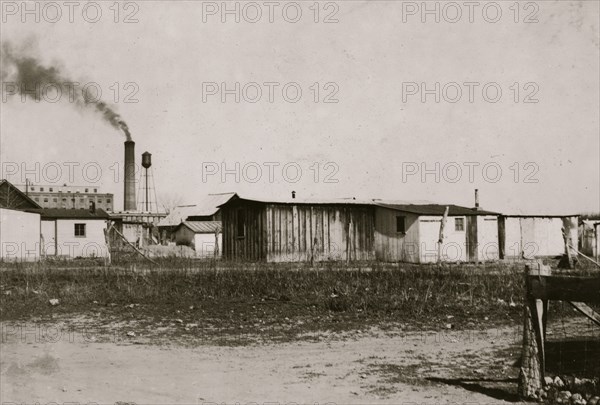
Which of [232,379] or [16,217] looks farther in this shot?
[16,217]

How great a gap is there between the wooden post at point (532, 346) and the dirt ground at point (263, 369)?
0.30 metres

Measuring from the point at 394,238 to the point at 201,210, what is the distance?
26.7 m

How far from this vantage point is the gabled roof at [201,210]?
52763 mm

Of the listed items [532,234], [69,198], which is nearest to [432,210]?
[532,234]

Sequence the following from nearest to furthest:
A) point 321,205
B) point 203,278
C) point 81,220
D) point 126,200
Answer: point 203,278, point 321,205, point 81,220, point 126,200

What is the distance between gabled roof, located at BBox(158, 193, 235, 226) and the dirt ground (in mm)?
41681

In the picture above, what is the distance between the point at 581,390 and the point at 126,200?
5876 centimetres

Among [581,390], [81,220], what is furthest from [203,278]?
[81,220]

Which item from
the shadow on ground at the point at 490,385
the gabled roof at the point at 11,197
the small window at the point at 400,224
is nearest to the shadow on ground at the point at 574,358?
the shadow on ground at the point at 490,385

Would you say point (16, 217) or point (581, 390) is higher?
point (16, 217)

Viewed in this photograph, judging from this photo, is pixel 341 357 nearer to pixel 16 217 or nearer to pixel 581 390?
pixel 581 390

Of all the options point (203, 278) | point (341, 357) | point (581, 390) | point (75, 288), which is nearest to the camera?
point (581, 390)

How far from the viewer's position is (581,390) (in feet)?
23.1

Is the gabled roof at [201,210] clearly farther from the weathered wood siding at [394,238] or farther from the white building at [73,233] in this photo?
the weathered wood siding at [394,238]
